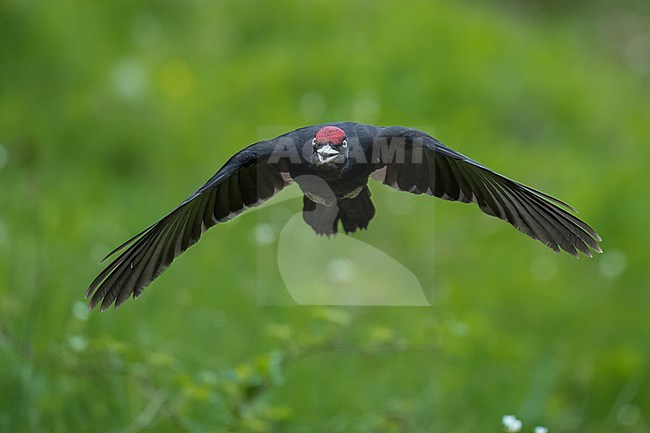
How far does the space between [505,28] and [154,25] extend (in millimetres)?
3028

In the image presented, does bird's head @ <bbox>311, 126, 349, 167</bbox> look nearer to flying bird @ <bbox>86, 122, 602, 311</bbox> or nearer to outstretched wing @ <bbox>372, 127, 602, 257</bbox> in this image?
flying bird @ <bbox>86, 122, 602, 311</bbox>

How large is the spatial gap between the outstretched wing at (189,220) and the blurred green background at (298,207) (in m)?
0.40

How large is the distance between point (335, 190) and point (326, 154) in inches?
7.6

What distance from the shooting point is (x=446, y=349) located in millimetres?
4129

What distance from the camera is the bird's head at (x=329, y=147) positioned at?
2463 millimetres

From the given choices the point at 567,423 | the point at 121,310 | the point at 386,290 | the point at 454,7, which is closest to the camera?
the point at 121,310

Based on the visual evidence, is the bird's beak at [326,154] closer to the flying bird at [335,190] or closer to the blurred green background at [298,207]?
the flying bird at [335,190]

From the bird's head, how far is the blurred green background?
0.72 metres

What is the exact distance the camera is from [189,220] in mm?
2791

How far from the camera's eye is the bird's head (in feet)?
8.08

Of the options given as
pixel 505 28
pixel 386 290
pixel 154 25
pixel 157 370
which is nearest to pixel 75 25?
pixel 154 25

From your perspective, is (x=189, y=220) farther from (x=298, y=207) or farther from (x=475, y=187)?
(x=298, y=207)

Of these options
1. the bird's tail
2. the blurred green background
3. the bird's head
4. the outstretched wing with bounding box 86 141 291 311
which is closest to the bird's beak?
the bird's head

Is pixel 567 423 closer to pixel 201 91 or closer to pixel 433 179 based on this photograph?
pixel 433 179
